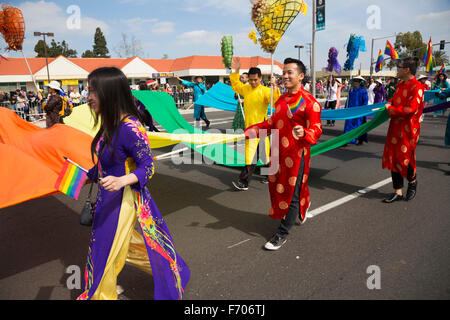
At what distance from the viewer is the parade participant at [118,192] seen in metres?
1.77

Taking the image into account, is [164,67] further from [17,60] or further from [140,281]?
[140,281]

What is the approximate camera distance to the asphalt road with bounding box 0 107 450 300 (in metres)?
2.46

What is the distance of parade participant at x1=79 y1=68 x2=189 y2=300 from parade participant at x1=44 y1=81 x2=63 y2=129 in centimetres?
536

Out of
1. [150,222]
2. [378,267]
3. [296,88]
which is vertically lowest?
[378,267]

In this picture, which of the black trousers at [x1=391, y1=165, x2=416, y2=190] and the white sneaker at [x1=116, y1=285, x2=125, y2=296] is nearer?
the white sneaker at [x1=116, y1=285, x2=125, y2=296]

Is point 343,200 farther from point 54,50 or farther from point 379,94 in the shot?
point 54,50

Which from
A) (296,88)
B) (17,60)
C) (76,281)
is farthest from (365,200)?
(17,60)

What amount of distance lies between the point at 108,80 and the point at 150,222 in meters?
0.92

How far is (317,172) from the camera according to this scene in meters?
5.78

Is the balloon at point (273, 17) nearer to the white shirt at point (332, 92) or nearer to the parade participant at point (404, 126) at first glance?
the parade participant at point (404, 126)

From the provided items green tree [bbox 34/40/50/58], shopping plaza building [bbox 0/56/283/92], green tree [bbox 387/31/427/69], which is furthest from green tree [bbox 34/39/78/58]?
green tree [bbox 387/31/427/69]

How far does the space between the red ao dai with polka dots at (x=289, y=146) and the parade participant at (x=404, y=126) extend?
1794 mm

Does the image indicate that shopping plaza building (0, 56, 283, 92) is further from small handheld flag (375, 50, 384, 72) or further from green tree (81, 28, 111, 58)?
green tree (81, 28, 111, 58)

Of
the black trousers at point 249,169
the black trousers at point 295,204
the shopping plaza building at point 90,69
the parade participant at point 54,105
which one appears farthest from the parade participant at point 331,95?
the shopping plaza building at point 90,69
